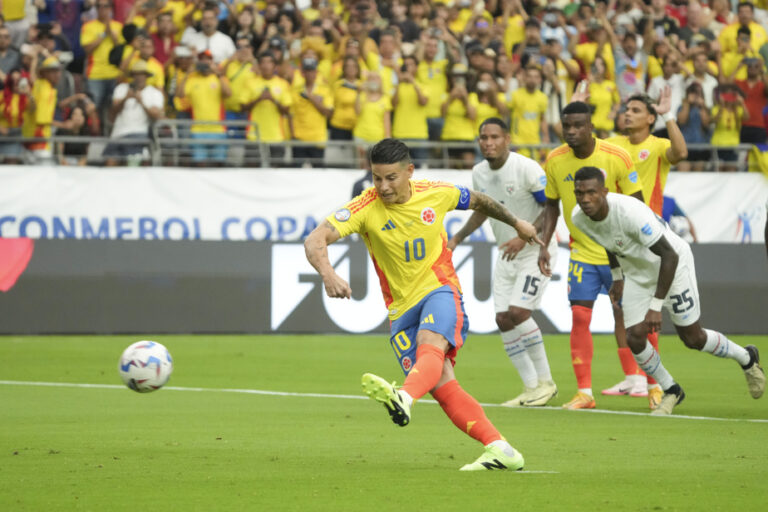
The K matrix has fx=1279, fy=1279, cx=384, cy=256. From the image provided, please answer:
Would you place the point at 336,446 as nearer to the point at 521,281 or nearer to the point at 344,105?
the point at 521,281

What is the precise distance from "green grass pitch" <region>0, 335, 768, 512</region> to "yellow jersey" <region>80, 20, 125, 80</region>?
22.4 feet

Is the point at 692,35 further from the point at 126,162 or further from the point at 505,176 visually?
the point at 505,176

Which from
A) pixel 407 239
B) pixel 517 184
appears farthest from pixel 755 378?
pixel 407 239

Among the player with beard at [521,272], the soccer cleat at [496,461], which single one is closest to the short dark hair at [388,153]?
the soccer cleat at [496,461]

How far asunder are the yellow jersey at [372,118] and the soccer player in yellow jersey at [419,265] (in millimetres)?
12893

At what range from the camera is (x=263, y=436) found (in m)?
9.85

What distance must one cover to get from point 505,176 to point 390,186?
4890 millimetres

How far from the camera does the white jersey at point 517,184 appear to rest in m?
12.7

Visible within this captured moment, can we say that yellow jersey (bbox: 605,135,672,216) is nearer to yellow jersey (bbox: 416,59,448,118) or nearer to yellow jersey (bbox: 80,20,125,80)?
yellow jersey (bbox: 416,59,448,118)

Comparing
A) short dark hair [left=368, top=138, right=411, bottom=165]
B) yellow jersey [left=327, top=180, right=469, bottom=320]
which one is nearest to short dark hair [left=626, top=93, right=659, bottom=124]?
yellow jersey [left=327, top=180, right=469, bottom=320]

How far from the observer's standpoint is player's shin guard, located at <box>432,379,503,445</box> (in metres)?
7.96

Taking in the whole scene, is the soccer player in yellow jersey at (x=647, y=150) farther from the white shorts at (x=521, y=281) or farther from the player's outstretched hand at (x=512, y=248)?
the player's outstretched hand at (x=512, y=248)

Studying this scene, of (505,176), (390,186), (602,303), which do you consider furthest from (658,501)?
(602,303)

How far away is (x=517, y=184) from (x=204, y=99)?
9.63 metres
